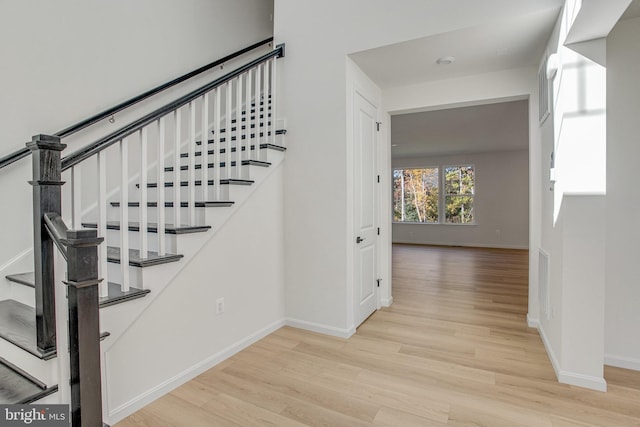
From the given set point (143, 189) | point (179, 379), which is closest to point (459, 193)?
point (179, 379)

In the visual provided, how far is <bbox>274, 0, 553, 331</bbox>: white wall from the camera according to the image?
2867 millimetres

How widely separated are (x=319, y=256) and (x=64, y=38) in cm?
269

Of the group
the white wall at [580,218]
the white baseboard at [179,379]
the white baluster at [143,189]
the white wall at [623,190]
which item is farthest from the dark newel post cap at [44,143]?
the white wall at [623,190]

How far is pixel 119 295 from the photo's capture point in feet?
5.95

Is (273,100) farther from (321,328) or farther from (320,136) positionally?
(321,328)

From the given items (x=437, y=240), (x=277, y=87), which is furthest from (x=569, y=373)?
(x=437, y=240)

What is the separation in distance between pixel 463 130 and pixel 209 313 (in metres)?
5.76

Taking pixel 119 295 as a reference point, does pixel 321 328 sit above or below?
below

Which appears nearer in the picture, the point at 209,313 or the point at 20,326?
the point at 20,326

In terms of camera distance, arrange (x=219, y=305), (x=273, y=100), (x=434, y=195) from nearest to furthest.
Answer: (x=219, y=305) → (x=273, y=100) → (x=434, y=195)

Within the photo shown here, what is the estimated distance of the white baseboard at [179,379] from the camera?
72.9 inches

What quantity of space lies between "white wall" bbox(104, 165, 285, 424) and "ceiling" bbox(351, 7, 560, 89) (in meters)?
1.39

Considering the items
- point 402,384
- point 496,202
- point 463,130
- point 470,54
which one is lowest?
point 402,384
